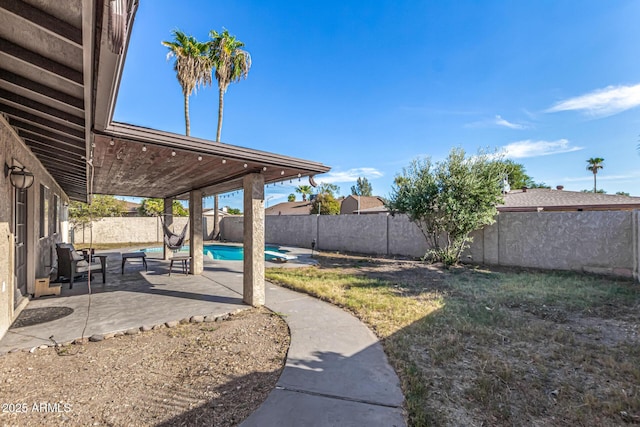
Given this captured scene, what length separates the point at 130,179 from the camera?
6957mm

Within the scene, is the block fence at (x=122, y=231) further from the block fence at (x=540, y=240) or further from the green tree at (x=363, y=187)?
the green tree at (x=363, y=187)

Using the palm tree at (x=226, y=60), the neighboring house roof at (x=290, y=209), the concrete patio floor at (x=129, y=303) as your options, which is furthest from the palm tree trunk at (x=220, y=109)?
the neighboring house roof at (x=290, y=209)

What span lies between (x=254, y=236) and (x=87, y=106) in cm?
320

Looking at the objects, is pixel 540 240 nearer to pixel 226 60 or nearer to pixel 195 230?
pixel 195 230

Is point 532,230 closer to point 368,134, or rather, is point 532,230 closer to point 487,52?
point 487,52

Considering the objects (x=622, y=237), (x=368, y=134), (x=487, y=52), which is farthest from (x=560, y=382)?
(x=368, y=134)

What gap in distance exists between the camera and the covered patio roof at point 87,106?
1.70m

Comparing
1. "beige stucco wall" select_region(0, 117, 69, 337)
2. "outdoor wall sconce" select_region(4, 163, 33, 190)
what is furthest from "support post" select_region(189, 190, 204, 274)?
"outdoor wall sconce" select_region(4, 163, 33, 190)

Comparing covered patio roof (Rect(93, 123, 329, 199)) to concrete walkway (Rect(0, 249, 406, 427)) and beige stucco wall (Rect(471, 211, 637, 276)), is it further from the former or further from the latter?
beige stucco wall (Rect(471, 211, 637, 276))

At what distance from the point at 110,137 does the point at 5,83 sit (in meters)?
0.94

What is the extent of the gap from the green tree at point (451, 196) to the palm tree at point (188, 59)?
48.4 feet

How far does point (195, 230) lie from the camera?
339 inches

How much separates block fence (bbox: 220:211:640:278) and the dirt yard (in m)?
9.36

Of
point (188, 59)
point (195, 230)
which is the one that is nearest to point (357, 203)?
point (188, 59)
